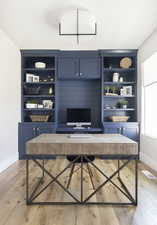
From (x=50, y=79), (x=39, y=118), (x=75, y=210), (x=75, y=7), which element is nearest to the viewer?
(x=75, y=210)

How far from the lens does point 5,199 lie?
235 cm

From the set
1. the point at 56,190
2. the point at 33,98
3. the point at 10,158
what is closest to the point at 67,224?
the point at 56,190

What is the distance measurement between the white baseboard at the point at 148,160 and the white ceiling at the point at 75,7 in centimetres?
240

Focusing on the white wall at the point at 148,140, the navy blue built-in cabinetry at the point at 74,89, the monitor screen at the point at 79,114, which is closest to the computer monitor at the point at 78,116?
the monitor screen at the point at 79,114

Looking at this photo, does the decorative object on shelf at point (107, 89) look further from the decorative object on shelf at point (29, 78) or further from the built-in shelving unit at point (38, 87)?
the decorative object on shelf at point (29, 78)

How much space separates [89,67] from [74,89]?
0.72 metres

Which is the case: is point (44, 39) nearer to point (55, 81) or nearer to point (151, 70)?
point (55, 81)

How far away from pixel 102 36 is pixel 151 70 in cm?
120

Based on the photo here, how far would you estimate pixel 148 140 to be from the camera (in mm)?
3938

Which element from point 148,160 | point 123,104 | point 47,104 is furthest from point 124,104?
point 47,104

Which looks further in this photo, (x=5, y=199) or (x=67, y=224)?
(x=5, y=199)

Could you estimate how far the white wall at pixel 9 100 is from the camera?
357cm

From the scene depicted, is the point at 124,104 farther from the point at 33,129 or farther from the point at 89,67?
the point at 33,129

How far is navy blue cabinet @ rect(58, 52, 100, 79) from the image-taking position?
4648mm
